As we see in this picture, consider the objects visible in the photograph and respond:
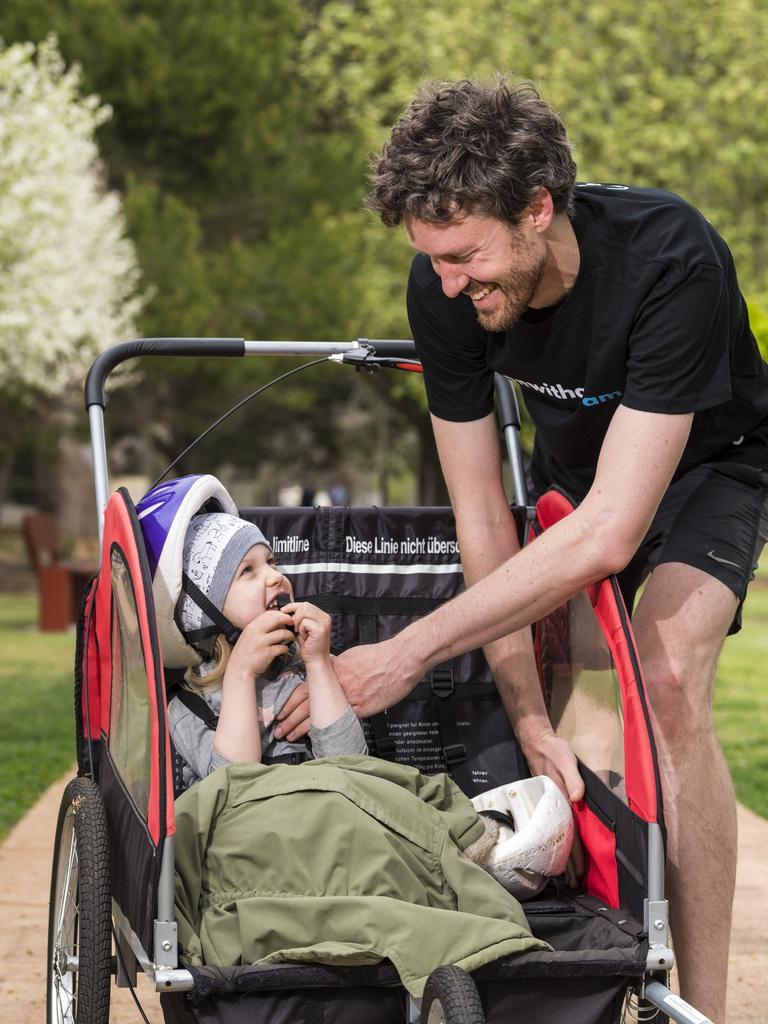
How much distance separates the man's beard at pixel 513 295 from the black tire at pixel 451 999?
1.19 meters

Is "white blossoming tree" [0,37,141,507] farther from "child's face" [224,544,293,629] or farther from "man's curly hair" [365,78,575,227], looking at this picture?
"man's curly hair" [365,78,575,227]

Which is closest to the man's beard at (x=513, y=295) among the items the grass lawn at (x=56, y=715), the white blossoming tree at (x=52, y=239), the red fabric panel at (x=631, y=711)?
the red fabric panel at (x=631, y=711)

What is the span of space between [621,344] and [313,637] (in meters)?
0.81

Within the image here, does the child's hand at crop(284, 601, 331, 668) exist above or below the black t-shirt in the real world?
below

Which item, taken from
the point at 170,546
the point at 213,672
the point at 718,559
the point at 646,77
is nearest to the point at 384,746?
the point at 213,672

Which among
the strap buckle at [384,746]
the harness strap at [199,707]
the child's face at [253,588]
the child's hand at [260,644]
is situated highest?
the child's face at [253,588]

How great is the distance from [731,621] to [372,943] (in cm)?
102

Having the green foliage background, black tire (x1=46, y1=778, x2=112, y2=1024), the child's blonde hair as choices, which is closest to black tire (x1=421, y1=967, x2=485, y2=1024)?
black tire (x1=46, y1=778, x2=112, y2=1024)

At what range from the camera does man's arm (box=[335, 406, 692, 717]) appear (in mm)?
2566

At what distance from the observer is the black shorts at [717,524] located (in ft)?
9.21

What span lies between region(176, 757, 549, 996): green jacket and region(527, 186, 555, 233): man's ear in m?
1.01

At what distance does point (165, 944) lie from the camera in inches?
87.1

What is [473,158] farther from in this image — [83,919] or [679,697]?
[83,919]

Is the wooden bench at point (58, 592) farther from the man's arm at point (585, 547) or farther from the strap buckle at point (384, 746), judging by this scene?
the man's arm at point (585, 547)
